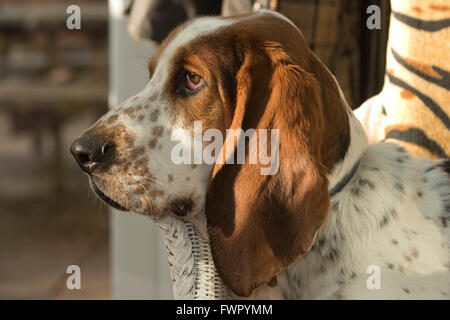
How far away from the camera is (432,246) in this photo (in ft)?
4.16

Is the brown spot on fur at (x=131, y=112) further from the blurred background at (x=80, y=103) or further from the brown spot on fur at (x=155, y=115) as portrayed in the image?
the blurred background at (x=80, y=103)

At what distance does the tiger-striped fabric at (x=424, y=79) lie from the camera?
154 cm

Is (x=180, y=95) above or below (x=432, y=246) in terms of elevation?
above

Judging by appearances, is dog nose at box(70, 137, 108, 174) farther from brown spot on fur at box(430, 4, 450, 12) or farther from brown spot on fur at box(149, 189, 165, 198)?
brown spot on fur at box(430, 4, 450, 12)

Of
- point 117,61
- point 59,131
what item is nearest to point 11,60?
point 59,131

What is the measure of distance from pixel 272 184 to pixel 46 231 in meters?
3.53

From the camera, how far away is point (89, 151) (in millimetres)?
1242

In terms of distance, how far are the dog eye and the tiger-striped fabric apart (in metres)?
0.55

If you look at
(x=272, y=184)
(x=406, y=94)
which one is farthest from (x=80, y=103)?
(x=272, y=184)

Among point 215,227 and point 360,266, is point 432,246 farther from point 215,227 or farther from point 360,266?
point 215,227

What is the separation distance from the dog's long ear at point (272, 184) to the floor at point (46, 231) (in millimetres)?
1554

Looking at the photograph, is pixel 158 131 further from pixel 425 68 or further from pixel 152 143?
pixel 425 68
